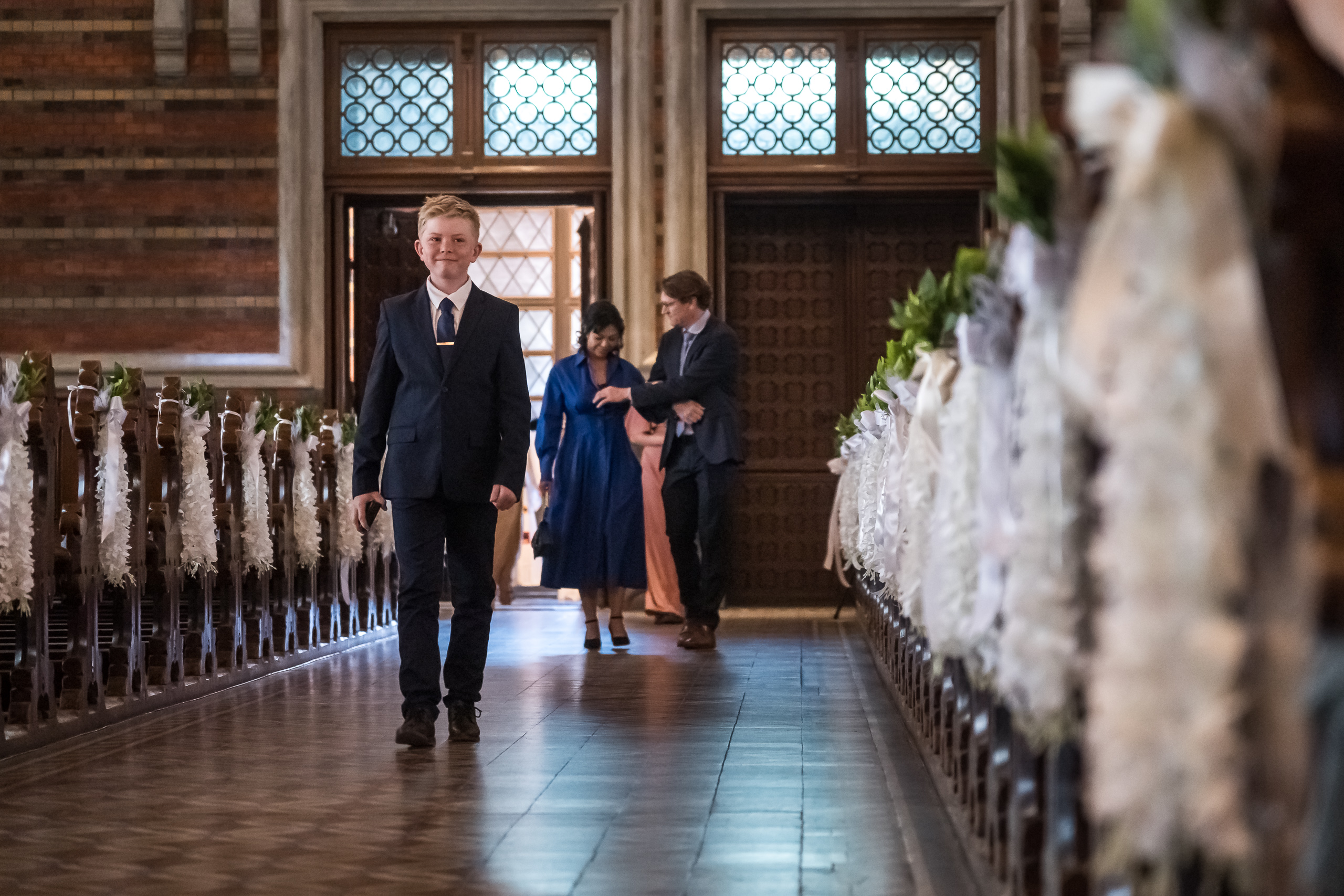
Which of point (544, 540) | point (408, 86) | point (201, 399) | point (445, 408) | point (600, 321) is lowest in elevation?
point (544, 540)

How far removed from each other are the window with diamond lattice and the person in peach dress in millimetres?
4693

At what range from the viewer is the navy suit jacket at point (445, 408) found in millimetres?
4273

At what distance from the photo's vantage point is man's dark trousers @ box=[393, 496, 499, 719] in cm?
428

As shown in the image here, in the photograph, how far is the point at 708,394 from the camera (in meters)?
7.19

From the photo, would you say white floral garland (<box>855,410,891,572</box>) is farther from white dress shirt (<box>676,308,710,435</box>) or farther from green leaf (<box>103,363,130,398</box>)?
green leaf (<box>103,363,130,398</box>)

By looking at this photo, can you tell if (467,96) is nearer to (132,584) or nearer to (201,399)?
(201,399)

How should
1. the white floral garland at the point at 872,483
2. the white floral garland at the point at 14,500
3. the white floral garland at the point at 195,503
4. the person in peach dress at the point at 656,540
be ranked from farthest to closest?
1. the person in peach dress at the point at 656,540
2. the white floral garland at the point at 195,503
3. the white floral garland at the point at 872,483
4. the white floral garland at the point at 14,500

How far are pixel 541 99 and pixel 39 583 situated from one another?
692 cm

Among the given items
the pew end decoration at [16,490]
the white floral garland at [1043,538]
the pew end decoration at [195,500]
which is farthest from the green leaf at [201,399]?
the white floral garland at [1043,538]

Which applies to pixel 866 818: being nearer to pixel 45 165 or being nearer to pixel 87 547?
pixel 87 547

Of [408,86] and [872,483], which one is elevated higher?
[408,86]

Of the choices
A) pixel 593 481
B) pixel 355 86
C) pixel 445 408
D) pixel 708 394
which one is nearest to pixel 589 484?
pixel 593 481

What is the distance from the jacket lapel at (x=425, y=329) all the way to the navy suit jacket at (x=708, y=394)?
2.74m

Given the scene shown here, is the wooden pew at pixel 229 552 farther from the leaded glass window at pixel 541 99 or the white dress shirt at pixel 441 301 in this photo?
the leaded glass window at pixel 541 99
